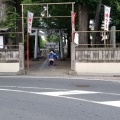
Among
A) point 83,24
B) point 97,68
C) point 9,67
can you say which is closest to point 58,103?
point 97,68

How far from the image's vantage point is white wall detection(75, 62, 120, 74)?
2203 centimetres

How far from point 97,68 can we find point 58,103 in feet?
37.8

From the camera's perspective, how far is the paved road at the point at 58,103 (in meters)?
9.04

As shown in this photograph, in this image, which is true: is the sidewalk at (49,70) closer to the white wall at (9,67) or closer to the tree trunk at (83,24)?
the white wall at (9,67)

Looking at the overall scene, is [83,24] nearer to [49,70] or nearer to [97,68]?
[97,68]

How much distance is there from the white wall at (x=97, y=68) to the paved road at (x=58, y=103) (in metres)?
7.25

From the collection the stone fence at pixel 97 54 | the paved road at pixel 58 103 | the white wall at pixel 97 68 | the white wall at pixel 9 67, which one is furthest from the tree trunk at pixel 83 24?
the paved road at pixel 58 103

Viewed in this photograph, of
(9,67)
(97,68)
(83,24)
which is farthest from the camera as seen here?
(83,24)

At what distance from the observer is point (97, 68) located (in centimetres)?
2217

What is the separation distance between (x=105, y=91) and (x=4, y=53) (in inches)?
416

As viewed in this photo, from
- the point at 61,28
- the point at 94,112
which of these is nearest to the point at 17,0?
the point at 61,28

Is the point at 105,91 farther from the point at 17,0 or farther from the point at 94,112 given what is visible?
the point at 17,0

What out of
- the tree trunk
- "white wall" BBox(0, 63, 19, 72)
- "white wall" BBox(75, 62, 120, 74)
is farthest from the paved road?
the tree trunk

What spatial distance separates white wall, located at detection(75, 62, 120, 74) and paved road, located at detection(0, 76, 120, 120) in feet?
23.8
